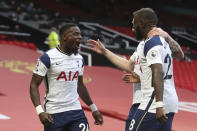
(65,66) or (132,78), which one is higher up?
(65,66)

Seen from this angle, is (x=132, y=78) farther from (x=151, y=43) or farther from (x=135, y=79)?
(x=151, y=43)

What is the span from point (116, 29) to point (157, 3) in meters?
12.9

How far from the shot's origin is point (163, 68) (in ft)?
13.5

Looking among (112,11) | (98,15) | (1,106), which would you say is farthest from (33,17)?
(1,106)

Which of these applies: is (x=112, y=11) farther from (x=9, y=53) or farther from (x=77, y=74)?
(x=77, y=74)

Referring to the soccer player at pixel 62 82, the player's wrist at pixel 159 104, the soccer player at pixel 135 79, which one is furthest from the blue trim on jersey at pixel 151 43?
the soccer player at pixel 62 82

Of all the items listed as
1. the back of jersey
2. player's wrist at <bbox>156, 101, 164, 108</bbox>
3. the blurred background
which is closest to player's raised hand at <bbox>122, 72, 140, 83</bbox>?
the back of jersey

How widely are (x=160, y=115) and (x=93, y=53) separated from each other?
607 inches

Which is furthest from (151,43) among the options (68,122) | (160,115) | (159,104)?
(68,122)

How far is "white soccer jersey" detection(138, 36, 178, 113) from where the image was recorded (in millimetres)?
4043

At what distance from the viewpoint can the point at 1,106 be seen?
10055mm

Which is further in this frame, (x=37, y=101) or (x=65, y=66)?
(x=65, y=66)

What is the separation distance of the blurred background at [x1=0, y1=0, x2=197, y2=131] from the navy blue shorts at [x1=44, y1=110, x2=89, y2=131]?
11.6 feet

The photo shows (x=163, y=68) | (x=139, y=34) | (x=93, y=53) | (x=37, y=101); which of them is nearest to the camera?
(x=163, y=68)
